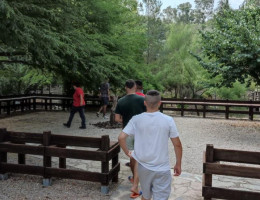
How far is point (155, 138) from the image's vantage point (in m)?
3.00

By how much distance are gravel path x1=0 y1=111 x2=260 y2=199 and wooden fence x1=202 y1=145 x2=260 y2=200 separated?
157cm

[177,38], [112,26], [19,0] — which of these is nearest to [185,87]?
[177,38]

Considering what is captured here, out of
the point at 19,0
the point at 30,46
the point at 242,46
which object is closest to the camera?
the point at 30,46

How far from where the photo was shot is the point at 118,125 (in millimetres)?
11102

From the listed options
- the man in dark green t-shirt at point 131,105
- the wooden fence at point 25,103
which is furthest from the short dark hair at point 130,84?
the wooden fence at point 25,103

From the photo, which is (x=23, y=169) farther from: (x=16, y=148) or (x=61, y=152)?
(x=61, y=152)

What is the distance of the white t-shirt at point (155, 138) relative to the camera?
3.00 meters

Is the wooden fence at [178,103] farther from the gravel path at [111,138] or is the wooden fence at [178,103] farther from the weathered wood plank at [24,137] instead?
the weathered wood plank at [24,137]

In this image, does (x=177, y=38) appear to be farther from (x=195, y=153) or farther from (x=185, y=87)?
(x=195, y=153)

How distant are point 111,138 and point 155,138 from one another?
6.18m

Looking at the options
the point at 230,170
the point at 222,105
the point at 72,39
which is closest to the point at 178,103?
the point at 222,105

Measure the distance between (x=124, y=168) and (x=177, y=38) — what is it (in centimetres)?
2112

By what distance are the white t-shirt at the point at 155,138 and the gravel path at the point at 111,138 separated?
1.79 metres

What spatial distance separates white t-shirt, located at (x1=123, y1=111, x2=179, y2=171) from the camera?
3.00 meters
